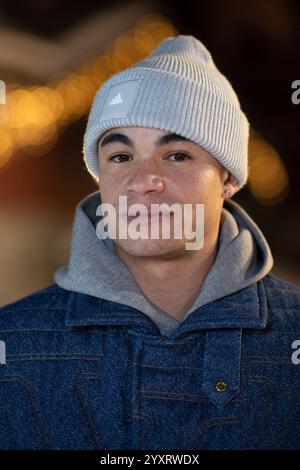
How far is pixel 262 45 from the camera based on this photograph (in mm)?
2176

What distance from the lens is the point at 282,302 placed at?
1.28 m

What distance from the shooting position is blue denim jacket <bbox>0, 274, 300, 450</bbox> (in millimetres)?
1136

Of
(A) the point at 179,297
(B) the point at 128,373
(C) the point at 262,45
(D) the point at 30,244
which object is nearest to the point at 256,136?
(C) the point at 262,45

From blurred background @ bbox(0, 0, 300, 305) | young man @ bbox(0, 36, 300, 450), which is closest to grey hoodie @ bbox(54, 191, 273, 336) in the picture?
young man @ bbox(0, 36, 300, 450)

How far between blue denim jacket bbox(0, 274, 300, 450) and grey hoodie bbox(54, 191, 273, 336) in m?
0.02

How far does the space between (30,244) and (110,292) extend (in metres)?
0.97

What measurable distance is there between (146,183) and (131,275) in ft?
0.60

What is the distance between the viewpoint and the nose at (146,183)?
1163 millimetres

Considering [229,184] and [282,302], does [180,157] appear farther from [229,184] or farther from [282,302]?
[282,302]

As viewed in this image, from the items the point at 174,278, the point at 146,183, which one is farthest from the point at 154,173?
the point at 174,278

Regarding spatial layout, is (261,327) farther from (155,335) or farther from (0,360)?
(0,360)

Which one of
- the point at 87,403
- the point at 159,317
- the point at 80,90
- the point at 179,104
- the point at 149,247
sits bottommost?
the point at 87,403

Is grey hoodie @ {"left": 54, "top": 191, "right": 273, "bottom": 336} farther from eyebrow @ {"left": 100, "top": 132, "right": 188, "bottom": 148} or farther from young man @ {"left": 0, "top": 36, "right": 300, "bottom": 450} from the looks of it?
eyebrow @ {"left": 100, "top": 132, "right": 188, "bottom": 148}

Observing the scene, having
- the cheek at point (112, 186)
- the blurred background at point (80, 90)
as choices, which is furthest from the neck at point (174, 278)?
A: the blurred background at point (80, 90)
